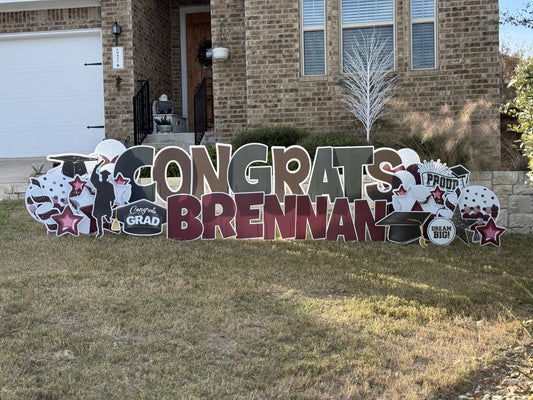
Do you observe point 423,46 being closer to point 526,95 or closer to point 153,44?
point 153,44

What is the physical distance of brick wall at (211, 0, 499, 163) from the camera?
9.33 metres

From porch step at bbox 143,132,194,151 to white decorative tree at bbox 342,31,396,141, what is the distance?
9.71 ft

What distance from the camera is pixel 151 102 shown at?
37.4 ft

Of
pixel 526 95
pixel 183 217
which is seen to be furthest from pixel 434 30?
pixel 526 95

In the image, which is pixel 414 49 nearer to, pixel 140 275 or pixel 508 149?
pixel 508 149

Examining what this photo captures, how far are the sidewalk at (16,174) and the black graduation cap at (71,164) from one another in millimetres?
1817

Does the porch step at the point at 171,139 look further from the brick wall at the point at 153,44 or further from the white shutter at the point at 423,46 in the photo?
the white shutter at the point at 423,46

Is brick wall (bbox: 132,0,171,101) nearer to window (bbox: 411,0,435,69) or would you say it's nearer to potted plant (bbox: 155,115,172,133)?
potted plant (bbox: 155,115,172,133)

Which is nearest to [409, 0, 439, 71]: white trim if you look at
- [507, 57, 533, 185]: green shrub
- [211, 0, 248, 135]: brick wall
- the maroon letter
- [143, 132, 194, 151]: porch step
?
[211, 0, 248, 135]: brick wall

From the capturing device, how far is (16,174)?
31.0 ft

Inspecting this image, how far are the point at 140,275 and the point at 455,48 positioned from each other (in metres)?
6.93

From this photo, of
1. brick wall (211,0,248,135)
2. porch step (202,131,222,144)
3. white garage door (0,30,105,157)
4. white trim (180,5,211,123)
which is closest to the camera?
brick wall (211,0,248,135)

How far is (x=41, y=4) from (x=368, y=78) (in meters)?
6.68

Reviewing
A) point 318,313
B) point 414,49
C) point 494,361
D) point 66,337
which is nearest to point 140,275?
point 66,337
